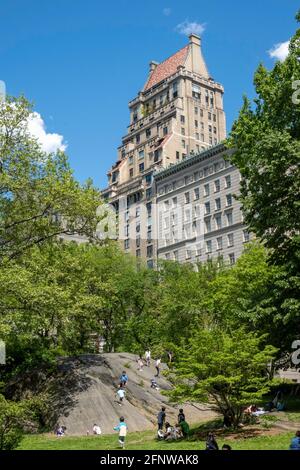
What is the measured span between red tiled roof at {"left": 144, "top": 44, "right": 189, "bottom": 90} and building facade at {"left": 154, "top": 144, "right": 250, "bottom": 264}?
1243 inches

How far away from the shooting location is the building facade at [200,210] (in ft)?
269

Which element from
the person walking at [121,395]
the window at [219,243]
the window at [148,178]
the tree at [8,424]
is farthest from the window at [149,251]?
the tree at [8,424]

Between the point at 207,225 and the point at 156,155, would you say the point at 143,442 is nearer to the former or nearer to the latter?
the point at 207,225

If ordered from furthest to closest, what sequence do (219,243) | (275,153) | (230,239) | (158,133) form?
(158,133) < (219,243) < (230,239) < (275,153)

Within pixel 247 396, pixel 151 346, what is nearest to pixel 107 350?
pixel 151 346

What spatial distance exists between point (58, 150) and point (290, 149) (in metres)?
13.5

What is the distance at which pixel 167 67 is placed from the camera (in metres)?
122

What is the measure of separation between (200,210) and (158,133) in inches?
1138

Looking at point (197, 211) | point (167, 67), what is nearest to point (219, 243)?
point (197, 211)

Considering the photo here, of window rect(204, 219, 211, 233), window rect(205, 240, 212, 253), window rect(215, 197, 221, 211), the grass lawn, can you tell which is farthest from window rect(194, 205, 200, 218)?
the grass lawn

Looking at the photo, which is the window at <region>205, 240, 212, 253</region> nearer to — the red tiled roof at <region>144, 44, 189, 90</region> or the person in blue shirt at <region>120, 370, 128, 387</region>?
the person in blue shirt at <region>120, 370, 128, 387</region>

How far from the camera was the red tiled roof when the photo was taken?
118 metres

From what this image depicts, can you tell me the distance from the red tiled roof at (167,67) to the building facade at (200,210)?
104 feet

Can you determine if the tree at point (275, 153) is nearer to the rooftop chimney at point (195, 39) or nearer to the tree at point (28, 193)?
the tree at point (28, 193)
